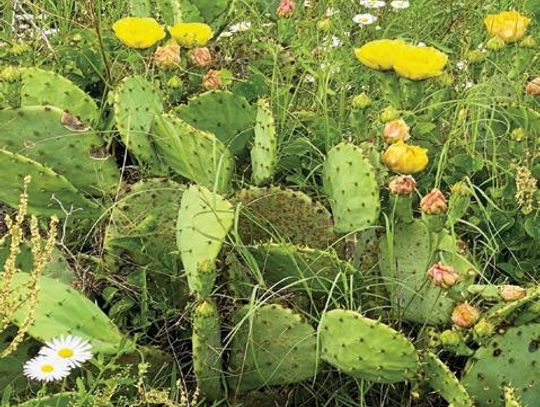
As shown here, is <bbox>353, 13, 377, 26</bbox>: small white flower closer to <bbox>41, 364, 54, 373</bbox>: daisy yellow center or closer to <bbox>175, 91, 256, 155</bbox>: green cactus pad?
<bbox>175, 91, 256, 155</bbox>: green cactus pad

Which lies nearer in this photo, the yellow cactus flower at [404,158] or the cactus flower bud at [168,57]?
the yellow cactus flower at [404,158]

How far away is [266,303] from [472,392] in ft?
1.17

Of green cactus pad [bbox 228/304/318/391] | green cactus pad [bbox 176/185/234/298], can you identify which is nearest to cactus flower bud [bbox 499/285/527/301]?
green cactus pad [bbox 228/304/318/391]

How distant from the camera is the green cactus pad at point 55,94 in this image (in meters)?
1.94

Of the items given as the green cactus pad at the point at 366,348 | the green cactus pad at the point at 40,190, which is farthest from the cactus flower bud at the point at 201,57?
the green cactus pad at the point at 366,348

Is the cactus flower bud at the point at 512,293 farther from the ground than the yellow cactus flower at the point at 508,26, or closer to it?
closer to it

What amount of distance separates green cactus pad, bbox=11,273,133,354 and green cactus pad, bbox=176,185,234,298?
151 millimetres

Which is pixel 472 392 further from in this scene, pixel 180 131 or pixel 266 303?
pixel 180 131

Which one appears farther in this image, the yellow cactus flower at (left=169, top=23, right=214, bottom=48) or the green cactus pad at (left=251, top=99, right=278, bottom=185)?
the yellow cactus flower at (left=169, top=23, right=214, bottom=48)

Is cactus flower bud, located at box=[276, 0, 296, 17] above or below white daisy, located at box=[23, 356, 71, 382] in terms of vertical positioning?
above

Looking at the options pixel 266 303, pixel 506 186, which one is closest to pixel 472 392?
→ pixel 266 303

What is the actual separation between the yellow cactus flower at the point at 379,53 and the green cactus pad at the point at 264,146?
0.61 ft

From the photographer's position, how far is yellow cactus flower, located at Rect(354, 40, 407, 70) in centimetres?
168

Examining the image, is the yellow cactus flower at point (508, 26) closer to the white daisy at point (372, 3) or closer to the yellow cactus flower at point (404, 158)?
the yellow cactus flower at point (404, 158)
